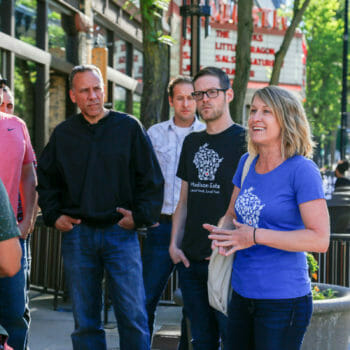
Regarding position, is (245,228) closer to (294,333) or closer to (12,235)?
(294,333)

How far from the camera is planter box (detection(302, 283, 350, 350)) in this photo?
4.82 meters

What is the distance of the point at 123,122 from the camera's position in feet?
15.2

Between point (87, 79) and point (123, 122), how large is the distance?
37 cm

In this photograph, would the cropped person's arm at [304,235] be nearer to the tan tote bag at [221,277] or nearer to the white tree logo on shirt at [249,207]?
the white tree logo on shirt at [249,207]

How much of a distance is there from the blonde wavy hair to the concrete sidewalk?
3292mm

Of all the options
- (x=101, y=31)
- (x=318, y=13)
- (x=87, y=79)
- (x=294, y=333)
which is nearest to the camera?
(x=294, y=333)

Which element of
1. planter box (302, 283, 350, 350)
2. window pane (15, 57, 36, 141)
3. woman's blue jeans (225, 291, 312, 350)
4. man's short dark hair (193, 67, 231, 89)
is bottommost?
planter box (302, 283, 350, 350)

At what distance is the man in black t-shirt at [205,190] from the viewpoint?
4340 millimetres

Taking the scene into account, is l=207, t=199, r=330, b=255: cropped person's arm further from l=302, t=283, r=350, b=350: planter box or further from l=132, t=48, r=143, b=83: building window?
l=132, t=48, r=143, b=83: building window

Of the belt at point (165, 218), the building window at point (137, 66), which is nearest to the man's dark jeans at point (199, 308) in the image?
the belt at point (165, 218)

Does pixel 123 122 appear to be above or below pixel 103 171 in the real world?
above

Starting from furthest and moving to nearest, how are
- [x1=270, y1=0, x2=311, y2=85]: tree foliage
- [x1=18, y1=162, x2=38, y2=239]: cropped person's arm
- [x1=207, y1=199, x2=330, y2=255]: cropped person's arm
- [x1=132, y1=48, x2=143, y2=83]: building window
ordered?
1. [x1=132, y1=48, x2=143, y2=83]: building window
2. [x1=270, y1=0, x2=311, y2=85]: tree foliage
3. [x1=18, y1=162, x2=38, y2=239]: cropped person's arm
4. [x1=207, y1=199, x2=330, y2=255]: cropped person's arm

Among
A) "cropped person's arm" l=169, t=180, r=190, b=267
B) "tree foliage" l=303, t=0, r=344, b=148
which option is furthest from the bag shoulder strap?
"tree foliage" l=303, t=0, r=344, b=148

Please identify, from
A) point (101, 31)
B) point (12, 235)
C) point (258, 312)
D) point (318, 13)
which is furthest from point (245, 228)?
point (318, 13)
